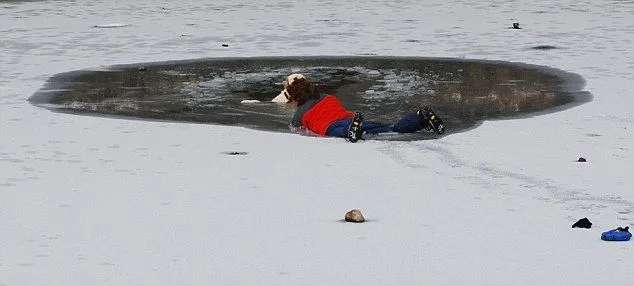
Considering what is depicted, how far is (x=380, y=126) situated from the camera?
389 inches

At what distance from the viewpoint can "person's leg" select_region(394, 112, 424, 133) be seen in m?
9.79

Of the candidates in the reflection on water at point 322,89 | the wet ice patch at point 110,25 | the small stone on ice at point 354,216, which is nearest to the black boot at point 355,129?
the reflection on water at point 322,89

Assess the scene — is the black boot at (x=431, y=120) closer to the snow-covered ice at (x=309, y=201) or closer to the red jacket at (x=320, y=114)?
A: the snow-covered ice at (x=309, y=201)

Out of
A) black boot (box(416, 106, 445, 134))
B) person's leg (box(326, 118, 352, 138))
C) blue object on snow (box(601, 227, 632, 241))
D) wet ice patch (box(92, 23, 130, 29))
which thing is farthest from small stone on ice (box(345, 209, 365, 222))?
wet ice patch (box(92, 23, 130, 29))

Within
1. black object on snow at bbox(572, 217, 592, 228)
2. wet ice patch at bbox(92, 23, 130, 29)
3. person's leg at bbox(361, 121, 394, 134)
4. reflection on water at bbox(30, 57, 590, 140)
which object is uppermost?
black object on snow at bbox(572, 217, 592, 228)

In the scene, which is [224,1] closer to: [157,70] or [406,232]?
[157,70]

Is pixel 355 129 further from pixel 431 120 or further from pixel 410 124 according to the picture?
pixel 431 120

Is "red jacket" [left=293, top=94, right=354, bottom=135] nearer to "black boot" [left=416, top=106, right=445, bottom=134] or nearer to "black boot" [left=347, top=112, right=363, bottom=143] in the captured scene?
"black boot" [left=347, top=112, right=363, bottom=143]

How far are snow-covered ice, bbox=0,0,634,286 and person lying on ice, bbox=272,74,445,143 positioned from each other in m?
0.16

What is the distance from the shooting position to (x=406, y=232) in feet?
22.0

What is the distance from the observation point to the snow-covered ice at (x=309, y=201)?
6.01 metres

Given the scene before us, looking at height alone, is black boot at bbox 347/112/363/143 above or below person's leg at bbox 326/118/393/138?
above

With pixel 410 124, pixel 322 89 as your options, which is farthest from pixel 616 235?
pixel 322 89

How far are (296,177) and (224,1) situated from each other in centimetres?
1947
